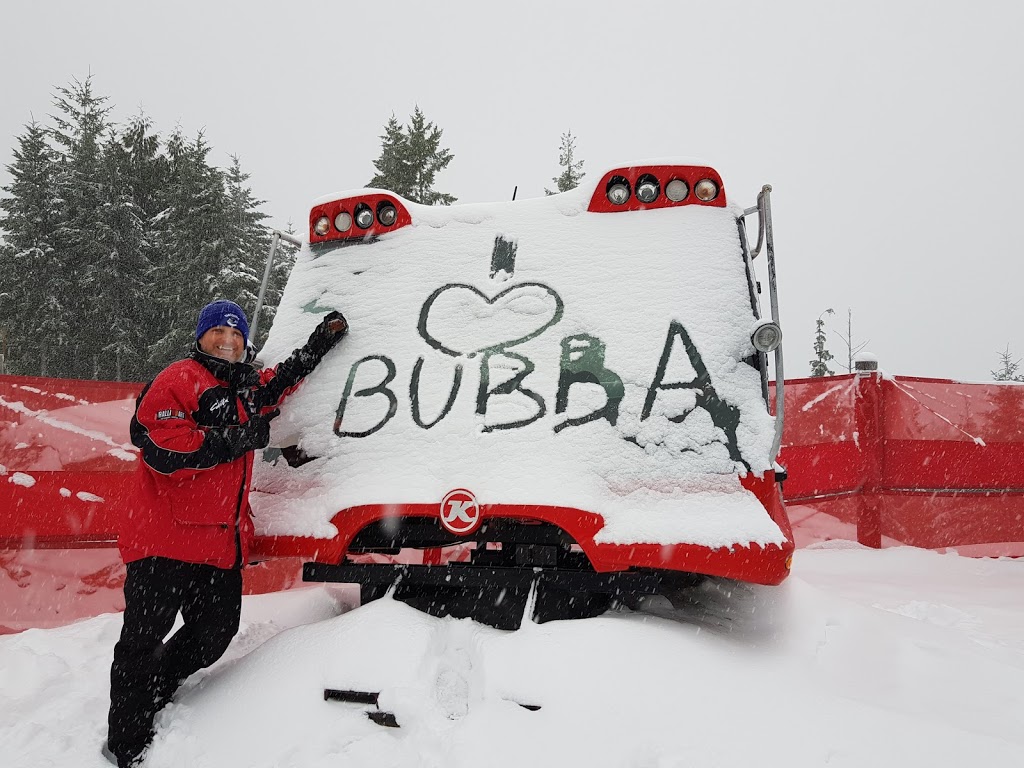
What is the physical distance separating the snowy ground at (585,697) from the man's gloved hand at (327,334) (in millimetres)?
1216

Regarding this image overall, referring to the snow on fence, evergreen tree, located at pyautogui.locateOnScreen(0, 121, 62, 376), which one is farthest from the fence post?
evergreen tree, located at pyautogui.locateOnScreen(0, 121, 62, 376)

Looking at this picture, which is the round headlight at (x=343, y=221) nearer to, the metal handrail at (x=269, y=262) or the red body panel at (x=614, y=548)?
the metal handrail at (x=269, y=262)

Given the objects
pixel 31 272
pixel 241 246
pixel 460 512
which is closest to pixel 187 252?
pixel 241 246

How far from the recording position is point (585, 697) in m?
2.15

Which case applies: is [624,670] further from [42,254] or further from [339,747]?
[42,254]

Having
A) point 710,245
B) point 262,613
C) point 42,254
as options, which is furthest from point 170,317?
point 710,245

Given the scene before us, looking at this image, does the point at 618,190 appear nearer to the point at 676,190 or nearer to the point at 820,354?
the point at 676,190

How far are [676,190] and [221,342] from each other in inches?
85.4

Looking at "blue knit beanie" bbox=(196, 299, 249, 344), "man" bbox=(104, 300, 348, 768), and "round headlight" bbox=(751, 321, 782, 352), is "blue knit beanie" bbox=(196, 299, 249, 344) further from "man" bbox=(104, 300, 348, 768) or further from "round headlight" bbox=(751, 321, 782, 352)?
"round headlight" bbox=(751, 321, 782, 352)

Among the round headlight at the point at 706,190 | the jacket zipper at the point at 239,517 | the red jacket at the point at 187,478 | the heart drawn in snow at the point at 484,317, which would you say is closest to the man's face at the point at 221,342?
the red jacket at the point at 187,478

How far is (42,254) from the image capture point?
94.4ft

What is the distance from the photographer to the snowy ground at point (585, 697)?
203cm

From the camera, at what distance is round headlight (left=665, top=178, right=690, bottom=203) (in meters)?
3.17

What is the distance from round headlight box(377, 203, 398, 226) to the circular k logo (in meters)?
1.58
